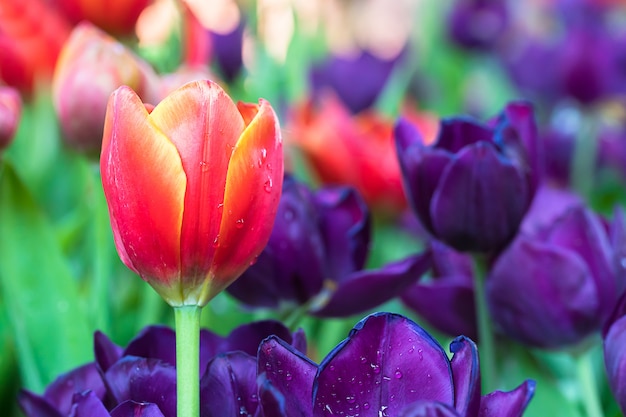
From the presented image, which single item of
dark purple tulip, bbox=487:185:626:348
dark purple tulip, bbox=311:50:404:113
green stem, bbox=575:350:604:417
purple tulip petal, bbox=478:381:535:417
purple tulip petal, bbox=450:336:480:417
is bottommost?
dark purple tulip, bbox=311:50:404:113

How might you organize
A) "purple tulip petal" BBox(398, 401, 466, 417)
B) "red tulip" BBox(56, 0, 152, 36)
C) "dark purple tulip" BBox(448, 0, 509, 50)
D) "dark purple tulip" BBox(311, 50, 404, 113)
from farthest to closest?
1. "dark purple tulip" BBox(448, 0, 509, 50)
2. "dark purple tulip" BBox(311, 50, 404, 113)
3. "red tulip" BBox(56, 0, 152, 36)
4. "purple tulip petal" BBox(398, 401, 466, 417)

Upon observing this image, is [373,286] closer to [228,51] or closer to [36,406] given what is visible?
[36,406]

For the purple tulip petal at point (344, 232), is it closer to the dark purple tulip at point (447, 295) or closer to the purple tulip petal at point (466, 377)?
the dark purple tulip at point (447, 295)

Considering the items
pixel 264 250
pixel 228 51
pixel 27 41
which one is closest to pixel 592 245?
pixel 264 250

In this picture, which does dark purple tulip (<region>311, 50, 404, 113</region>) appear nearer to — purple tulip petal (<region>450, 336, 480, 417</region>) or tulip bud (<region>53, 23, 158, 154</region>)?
tulip bud (<region>53, 23, 158, 154</region>)

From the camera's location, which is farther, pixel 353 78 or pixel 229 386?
pixel 353 78

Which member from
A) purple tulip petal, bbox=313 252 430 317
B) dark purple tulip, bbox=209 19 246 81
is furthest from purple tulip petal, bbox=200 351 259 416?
dark purple tulip, bbox=209 19 246 81

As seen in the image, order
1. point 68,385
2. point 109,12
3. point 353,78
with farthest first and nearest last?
point 353,78 < point 109,12 < point 68,385
